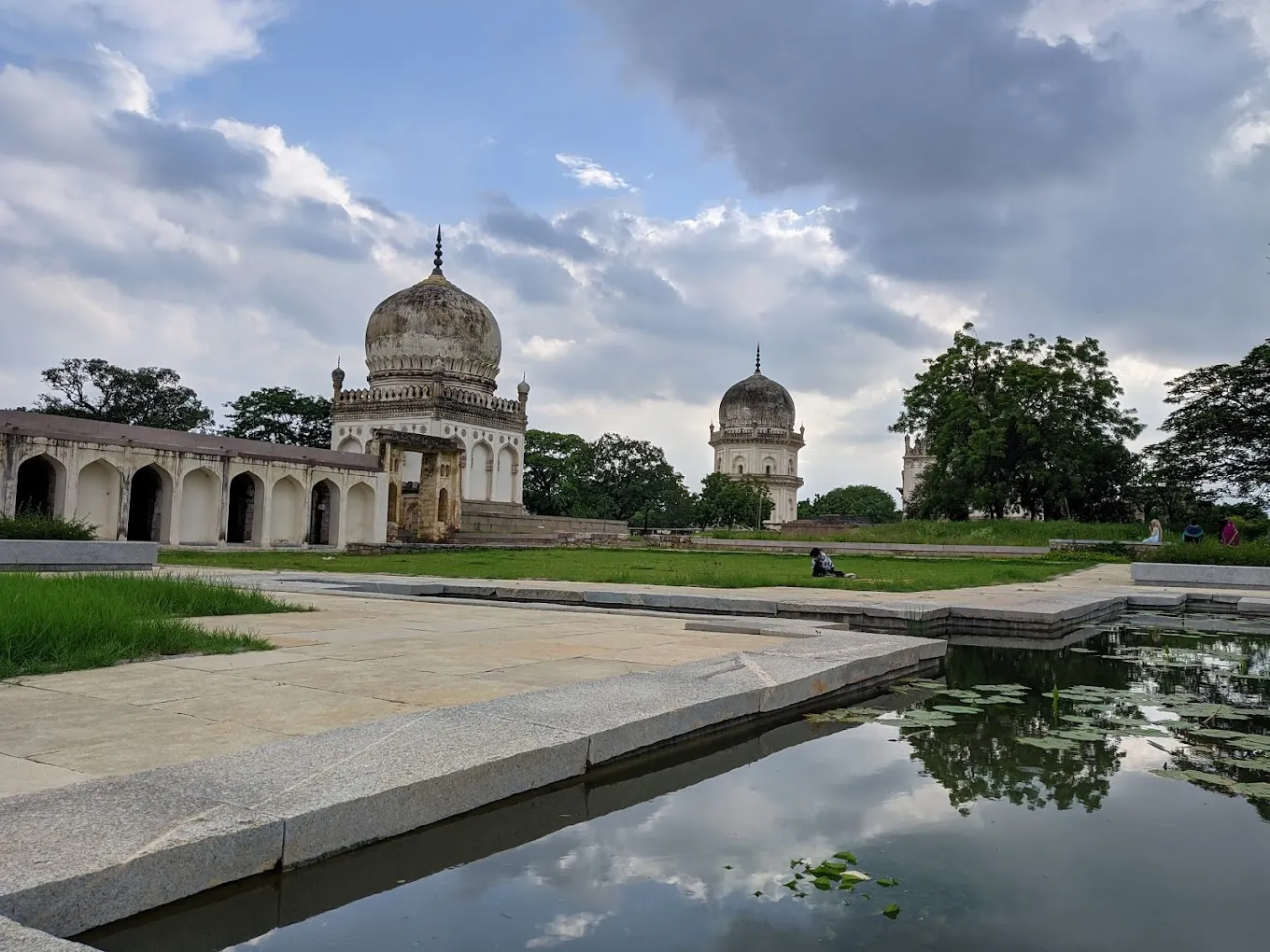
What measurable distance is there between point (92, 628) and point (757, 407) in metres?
68.8

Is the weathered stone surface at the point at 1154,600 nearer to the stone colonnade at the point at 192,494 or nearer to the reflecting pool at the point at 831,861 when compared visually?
the reflecting pool at the point at 831,861

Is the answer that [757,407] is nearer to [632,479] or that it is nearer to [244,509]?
[632,479]

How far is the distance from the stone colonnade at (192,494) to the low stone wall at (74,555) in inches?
404

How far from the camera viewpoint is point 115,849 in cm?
242

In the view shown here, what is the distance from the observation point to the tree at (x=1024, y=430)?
3562 cm

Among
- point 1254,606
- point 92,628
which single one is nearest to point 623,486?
point 1254,606

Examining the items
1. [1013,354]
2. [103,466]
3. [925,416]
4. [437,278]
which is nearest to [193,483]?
[103,466]

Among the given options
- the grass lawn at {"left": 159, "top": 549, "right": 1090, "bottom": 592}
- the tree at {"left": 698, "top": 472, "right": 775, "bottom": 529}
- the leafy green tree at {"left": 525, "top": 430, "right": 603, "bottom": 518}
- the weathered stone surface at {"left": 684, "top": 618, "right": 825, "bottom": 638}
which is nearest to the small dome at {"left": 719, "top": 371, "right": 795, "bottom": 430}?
the tree at {"left": 698, "top": 472, "right": 775, "bottom": 529}

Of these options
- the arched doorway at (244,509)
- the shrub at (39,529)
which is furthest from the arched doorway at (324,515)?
the shrub at (39,529)

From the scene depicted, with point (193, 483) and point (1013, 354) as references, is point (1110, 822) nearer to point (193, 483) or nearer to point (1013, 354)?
point (193, 483)

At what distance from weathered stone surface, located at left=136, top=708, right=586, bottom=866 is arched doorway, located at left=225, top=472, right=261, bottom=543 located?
98.3 feet

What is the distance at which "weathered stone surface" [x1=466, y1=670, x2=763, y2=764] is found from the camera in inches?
157

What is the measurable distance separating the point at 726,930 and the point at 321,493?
34.1 metres

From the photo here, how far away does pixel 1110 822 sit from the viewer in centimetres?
362
